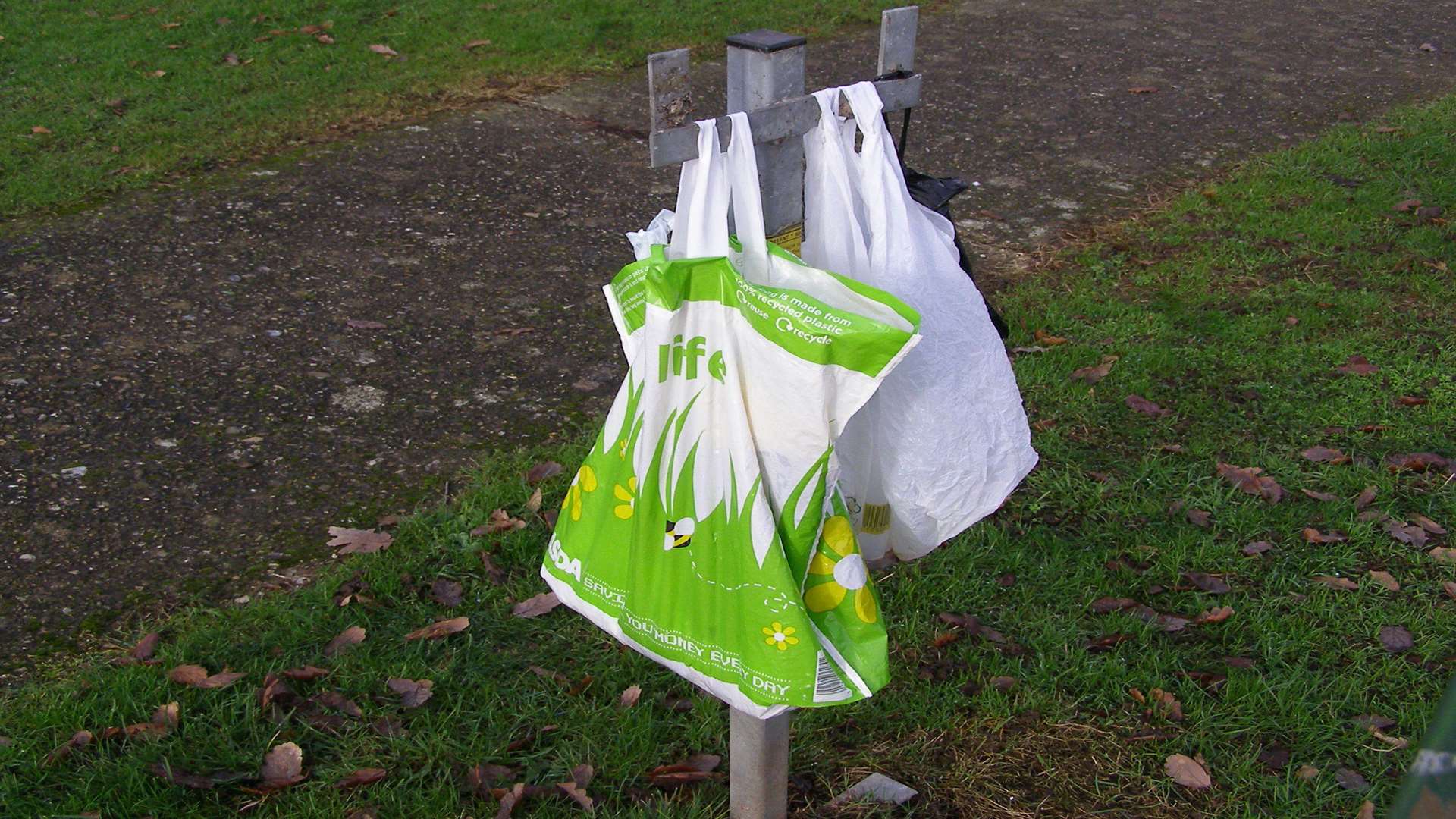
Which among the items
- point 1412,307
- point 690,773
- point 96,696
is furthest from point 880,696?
point 1412,307

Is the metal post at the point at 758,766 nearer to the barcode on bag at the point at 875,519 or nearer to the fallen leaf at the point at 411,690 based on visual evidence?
the barcode on bag at the point at 875,519

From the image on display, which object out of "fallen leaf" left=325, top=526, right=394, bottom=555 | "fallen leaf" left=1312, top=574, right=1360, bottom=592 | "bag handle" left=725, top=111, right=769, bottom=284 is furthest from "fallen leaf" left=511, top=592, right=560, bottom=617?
"fallen leaf" left=1312, top=574, right=1360, bottom=592

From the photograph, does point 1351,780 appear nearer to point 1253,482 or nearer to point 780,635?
point 1253,482

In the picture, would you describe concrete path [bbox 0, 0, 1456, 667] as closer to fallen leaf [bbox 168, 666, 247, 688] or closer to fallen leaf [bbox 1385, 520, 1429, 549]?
fallen leaf [bbox 168, 666, 247, 688]

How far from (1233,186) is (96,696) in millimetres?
5011

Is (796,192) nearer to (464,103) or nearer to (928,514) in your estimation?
(928,514)

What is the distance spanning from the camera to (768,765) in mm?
2221

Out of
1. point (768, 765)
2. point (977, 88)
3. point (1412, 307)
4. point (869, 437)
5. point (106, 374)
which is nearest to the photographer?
point (869, 437)

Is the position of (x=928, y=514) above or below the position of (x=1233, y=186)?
above

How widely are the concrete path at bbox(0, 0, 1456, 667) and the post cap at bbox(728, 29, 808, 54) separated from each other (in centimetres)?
186

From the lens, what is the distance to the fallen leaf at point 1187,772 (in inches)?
102

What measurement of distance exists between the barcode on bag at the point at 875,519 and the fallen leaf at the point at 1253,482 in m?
1.85

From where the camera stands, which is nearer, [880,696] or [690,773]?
[690,773]

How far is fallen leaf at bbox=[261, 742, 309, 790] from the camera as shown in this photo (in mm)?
2467
